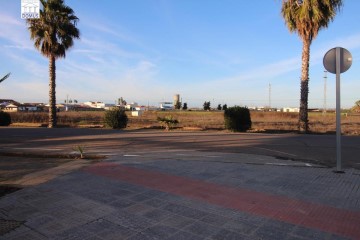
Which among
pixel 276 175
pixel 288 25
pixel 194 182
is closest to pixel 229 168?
pixel 276 175

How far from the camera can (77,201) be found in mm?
5176

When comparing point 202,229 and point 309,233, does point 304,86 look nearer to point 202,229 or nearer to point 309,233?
point 309,233

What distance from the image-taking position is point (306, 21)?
19.9 m

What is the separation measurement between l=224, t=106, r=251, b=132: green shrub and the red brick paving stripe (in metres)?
14.0

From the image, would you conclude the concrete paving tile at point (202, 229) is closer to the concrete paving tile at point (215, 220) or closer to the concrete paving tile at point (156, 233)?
the concrete paving tile at point (215, 220)

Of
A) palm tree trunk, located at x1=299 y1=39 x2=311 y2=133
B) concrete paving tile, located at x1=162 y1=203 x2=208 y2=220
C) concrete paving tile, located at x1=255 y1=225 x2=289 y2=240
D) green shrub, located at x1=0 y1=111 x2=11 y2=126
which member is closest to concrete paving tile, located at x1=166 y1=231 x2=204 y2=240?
concrete paving tile, located at x1=162 y1=203 x2=208 y2=220

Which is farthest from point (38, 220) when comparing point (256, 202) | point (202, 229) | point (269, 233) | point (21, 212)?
point (256, 202)

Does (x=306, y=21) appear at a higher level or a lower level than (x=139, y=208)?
higher

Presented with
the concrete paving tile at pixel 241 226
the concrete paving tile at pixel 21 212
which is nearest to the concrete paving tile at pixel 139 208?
the concrete paving tile at pixel 241 226

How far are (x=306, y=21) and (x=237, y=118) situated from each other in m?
7.01

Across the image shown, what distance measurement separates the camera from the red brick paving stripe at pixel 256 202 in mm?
4527

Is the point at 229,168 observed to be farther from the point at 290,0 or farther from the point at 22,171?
the point at 290,0

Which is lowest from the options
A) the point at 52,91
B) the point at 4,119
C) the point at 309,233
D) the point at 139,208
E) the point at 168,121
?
the point at 309,233

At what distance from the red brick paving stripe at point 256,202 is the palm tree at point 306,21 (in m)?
15.4
